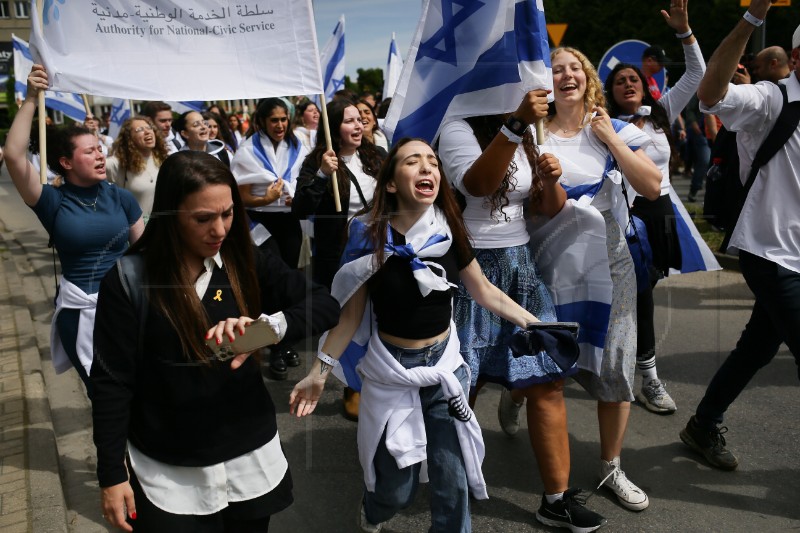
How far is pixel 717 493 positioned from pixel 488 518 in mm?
1096

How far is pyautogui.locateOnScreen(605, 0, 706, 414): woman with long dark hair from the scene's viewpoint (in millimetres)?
4531

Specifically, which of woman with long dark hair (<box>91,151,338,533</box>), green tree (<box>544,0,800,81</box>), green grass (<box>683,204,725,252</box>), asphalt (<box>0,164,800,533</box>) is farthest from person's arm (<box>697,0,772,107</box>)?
green tree (<box>544,0,800,81</box>)

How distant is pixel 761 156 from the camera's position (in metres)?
3.34

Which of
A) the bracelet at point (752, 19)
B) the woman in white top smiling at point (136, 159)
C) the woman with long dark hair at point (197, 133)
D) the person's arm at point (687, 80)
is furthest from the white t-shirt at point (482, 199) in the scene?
the woman with long dark hair at point (197, 133)

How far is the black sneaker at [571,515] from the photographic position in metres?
3.29

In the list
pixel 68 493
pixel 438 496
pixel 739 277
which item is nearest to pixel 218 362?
pixel 438 496

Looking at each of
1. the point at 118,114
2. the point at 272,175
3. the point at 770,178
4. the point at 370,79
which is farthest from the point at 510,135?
the point at 370,79

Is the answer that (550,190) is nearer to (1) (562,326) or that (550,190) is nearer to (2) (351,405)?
(1) (562,326)

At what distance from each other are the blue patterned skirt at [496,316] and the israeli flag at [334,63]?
6030mm

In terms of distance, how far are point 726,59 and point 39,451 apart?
3.73 meters

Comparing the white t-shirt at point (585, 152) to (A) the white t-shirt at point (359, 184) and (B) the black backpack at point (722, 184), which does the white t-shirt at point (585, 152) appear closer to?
(B) the black backpack at point (722, 184)

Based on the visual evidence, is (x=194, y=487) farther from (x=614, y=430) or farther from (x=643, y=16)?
(x=643, y=16)

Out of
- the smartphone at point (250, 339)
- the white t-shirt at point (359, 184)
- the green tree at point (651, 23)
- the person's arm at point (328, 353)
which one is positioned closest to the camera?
the smartphone at point (250, 339)

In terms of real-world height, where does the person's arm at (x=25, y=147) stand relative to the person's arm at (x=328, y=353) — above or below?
above
